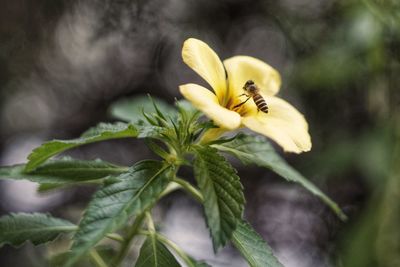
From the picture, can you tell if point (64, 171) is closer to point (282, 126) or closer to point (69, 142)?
point (69, 142)

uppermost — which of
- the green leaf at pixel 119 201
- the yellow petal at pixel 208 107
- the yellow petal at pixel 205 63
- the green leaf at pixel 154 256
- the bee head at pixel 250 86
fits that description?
the yellow petal at pixel 205 63

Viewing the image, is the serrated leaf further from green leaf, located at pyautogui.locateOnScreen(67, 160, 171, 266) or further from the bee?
the bee

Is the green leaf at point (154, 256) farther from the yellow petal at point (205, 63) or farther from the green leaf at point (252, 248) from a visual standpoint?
the yellow petal at point (205, 63)

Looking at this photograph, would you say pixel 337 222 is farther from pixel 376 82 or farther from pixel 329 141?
pixel 376 82

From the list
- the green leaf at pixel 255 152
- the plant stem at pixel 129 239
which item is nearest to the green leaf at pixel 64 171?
the plant stem at pixel 129 239

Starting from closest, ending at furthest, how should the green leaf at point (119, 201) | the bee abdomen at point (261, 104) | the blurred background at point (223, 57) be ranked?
the green leaf at point (119, 201), the bee abdomen at point (261, 104), the blurred background at point (223, 57)

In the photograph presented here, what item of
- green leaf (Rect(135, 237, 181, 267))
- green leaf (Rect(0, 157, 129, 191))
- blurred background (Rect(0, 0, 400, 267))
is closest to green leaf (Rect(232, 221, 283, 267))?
green leaf (Rect(135, 237, 181, 267))
